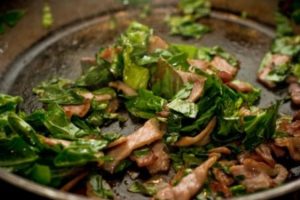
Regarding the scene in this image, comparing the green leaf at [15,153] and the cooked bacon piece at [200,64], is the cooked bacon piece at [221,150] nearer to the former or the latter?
the cooked bacon piece at [200,64]

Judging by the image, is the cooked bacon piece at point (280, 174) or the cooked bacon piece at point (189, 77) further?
the cooked bacon piece at point (189, 77)

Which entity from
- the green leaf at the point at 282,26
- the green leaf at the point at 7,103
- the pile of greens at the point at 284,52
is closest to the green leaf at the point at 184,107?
the pile of greens at the point at 284,52

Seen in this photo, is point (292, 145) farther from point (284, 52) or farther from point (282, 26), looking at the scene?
point (282, 26)

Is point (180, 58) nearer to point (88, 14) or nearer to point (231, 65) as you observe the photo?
point (231, 65)

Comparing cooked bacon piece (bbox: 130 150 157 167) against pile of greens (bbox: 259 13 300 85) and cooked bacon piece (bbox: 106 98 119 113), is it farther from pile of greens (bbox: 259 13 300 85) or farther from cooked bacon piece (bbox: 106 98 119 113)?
pile of greens (bbox: 259 13 300 85)

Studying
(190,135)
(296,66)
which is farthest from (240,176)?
(296,66)

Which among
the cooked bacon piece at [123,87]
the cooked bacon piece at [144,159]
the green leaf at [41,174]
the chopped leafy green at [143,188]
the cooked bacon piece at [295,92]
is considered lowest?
the chopped leafy green at [143,188]

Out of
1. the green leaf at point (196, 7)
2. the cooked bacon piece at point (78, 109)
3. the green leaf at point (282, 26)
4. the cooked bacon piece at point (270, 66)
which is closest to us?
the cooked bacon piece at point (78, 109)
